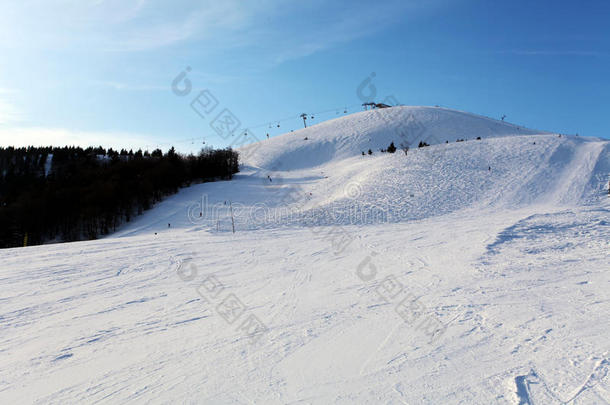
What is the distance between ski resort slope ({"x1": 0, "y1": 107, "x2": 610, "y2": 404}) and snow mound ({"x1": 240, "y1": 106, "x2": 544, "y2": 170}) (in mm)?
26052

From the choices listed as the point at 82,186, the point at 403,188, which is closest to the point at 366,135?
the point at 403,188

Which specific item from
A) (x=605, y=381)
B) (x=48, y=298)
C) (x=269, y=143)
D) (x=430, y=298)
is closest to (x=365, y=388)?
(x=605, y=381)

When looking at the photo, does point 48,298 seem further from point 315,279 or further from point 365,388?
point 365,388

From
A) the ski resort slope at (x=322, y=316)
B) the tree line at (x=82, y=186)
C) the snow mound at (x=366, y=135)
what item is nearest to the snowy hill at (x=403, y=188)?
the tree line at (x=82, y=186)

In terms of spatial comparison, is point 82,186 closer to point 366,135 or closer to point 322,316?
point 322,316

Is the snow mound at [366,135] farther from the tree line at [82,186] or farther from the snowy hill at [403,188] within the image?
the tree line at [82,186]

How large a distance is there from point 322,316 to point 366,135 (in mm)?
41805

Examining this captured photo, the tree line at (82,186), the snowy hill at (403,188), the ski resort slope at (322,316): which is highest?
the tree line at (82,186)

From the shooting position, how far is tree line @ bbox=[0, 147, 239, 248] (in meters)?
24.8

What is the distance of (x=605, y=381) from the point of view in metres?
3.86

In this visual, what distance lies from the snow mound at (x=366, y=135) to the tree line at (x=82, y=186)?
27.4 ft

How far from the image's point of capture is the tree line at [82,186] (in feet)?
81.4

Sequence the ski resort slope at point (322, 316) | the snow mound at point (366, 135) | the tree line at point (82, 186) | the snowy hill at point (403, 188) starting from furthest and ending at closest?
the snow mound at point (366, 135)
the tree line at point (82, 186)
the snowy hill at point (403, 188)
the ski resort slope at point (322, 316)

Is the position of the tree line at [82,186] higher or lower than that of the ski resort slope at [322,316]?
higher
